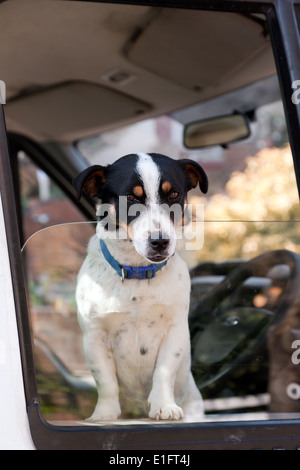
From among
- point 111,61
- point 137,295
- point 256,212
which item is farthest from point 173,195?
point 256,212

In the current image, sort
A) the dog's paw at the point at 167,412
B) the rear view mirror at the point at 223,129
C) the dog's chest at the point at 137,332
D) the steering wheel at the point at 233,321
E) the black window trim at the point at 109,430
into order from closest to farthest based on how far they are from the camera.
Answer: the black window trim at the point at 109,430, the dog's paw at the point at 167,412, the dog's chest at the point at 137,332, the steering wheel at the point at 233,321, the rear view mirror at the point at 223,129

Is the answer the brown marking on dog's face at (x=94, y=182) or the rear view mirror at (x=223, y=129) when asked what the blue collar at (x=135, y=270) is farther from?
the rear view mirror at (x=223, y=129)

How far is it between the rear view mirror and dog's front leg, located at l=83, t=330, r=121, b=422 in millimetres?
1496

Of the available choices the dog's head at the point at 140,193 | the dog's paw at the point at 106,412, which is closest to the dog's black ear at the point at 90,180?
the dog's head at the point at 140,193

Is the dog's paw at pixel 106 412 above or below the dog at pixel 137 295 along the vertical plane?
below

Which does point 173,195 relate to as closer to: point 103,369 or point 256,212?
point 103,369

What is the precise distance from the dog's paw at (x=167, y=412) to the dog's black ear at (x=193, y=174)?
0.63m

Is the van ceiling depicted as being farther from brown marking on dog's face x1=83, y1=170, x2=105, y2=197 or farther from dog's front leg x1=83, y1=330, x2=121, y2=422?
dog's front leg x1=83, y1=330, x2=121, y2=422

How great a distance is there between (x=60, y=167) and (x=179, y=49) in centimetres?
100

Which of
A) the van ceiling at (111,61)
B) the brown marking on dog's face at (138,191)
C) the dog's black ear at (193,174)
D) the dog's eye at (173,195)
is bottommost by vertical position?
the dog's eye at (173,195)

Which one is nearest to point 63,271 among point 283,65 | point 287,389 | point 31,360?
point 31,360

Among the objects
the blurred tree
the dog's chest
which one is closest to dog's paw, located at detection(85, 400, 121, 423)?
the dog's chest

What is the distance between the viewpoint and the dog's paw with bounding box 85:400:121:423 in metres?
1.54

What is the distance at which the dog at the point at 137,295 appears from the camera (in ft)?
5.37
